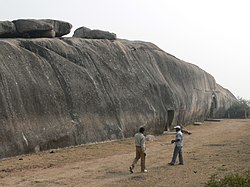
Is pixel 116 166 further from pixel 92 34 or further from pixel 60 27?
pixel 92 34

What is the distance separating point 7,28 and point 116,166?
1072cm

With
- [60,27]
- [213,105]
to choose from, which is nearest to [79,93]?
[60,27]

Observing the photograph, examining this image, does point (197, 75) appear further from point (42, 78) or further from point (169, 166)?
point (169, 166)

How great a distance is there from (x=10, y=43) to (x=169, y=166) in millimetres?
9747

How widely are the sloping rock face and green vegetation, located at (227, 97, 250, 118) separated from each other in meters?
19.5

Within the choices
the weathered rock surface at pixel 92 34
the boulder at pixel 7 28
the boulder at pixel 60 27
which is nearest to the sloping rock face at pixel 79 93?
the weathered rock surface at pixel 92 34

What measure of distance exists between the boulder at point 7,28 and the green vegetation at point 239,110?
34651 mm

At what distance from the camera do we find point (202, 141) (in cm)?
2270

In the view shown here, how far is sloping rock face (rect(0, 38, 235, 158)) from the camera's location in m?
17.4

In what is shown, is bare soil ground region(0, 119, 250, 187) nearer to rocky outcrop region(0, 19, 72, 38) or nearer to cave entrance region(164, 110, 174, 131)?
rocky outcrop region(0, 19, 72, 38)

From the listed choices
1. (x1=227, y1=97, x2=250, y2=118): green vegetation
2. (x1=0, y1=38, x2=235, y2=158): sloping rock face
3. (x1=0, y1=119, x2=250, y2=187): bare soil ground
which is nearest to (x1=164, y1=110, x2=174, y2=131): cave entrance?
(x1=0, y1=38, x2=235, y2=158): sloping rock face

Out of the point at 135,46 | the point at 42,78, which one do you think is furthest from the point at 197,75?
the point at 42,78

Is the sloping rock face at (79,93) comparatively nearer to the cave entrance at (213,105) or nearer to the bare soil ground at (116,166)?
the bare soil ground at (116,166)

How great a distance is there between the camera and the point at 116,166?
14867mm
